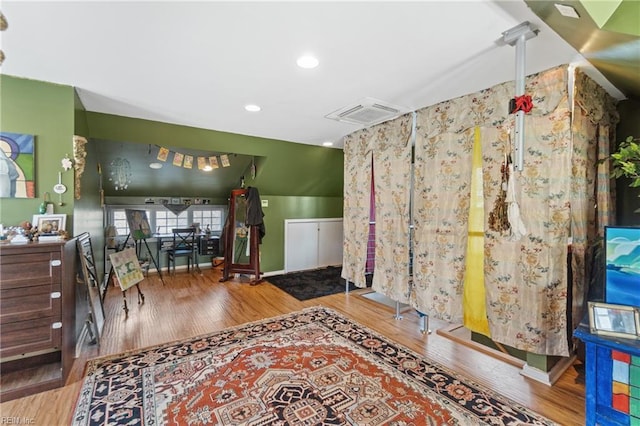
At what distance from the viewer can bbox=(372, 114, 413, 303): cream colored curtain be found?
3.18 meters

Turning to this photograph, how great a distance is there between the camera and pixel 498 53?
1.82 metres

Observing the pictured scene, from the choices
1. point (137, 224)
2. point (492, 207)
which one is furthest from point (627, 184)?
point (137, 224)

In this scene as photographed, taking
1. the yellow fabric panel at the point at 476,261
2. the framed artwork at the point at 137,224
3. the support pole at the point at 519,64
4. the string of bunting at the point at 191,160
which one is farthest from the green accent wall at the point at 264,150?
the support pole at the point at 519,64

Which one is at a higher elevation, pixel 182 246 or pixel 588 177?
pixel 588 177

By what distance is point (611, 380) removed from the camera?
4.44 feet

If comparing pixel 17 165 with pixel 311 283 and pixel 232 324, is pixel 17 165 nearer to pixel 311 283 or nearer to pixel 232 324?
pixel 232 324

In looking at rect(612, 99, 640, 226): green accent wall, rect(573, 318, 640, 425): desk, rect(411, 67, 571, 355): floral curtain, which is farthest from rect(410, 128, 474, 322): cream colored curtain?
rect(612, 99, 640, 226): green accent wall

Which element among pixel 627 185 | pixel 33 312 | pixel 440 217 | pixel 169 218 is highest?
pixel 627 185

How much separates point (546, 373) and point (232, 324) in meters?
2.92

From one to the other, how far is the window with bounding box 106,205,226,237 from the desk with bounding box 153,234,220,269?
0.40 meters

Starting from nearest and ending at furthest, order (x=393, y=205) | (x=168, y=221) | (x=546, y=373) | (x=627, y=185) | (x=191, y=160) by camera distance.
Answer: (x=546, y=373)
(x=627, y=185)
(x=393, y=205)
(x=191, y=160)
(x=168, y=221)

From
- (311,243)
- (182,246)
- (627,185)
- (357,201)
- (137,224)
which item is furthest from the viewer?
(311,243)

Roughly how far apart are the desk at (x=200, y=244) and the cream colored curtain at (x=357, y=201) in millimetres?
3253

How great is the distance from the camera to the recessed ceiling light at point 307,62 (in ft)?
6.21
